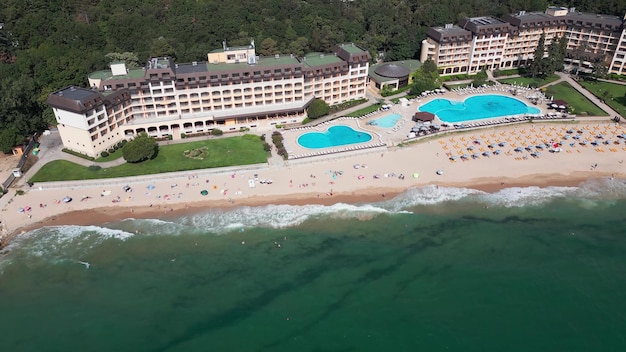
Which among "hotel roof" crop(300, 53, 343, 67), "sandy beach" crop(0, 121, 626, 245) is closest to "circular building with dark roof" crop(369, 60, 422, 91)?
"hotel roof" crop(300, 53, 343, 67)

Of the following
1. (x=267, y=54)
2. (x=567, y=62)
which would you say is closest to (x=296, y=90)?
(x=267, y=54)

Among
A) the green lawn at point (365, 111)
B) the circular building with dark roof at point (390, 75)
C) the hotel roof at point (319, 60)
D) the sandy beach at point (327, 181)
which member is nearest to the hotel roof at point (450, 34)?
the circular building with dark roof at point (390, 75)

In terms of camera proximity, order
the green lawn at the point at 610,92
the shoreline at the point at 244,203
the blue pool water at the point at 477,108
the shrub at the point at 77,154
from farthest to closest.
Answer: the green lawn at the point at 610,92 → the blue pool water at the point at 477,108 → the shrub at the point at 77,154 → the shoreline at the point at 244,203

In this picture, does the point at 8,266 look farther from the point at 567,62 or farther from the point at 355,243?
the point at 567,62

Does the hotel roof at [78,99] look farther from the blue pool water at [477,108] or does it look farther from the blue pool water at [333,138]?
the blue pool water at [477,108]

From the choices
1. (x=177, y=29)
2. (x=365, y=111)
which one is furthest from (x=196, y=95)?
(x=365, y=111)

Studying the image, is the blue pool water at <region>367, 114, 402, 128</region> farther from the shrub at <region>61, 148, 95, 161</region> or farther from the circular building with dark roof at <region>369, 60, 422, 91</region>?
the shrub at <region>61, 148, 95, 161</region>
